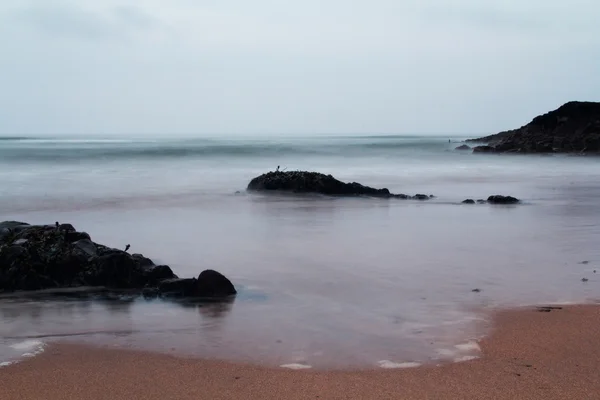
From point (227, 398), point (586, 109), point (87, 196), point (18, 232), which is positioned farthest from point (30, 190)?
point (586, 109)

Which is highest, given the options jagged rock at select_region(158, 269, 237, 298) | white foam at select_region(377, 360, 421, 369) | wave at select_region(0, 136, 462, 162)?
wave at select_region(0, 136, 462, 162)

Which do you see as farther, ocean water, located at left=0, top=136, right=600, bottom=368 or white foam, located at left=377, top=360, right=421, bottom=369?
ocean water, located at left=0, top=136, right=600, bottom=368

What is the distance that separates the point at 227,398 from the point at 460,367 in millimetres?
1741

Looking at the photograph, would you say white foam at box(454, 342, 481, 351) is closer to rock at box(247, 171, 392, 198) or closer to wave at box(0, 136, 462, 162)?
rock at box(247, 171, 392, 198)

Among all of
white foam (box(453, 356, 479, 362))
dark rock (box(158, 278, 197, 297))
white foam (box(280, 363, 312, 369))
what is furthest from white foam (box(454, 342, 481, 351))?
dark rock (box(158, 278, 197, 297))

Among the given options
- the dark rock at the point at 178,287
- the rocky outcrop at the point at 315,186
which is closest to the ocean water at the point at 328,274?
the dark rock at the point at 178,287

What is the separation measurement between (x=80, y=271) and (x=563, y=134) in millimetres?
59385

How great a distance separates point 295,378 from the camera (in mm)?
4539

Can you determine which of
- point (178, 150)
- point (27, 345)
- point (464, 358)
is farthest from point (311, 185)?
point (178, 150)

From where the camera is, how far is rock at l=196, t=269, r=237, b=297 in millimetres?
7016

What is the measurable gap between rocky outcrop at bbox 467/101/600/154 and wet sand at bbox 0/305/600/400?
5326 cm

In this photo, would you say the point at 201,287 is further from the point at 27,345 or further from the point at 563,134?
the point at 563,134

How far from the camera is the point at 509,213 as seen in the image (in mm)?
15211

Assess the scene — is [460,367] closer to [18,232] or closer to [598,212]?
[18,232]
